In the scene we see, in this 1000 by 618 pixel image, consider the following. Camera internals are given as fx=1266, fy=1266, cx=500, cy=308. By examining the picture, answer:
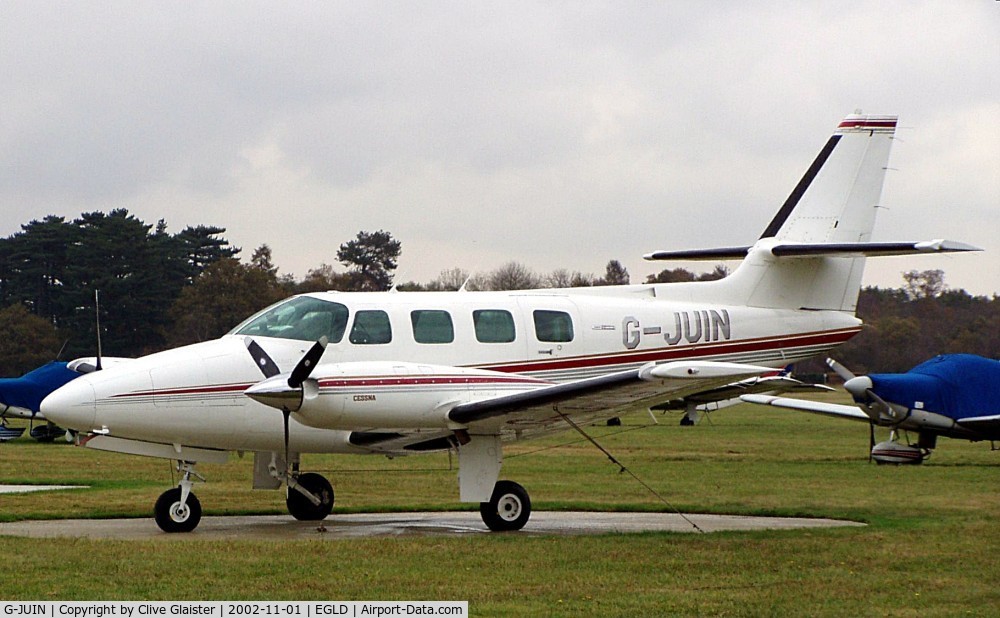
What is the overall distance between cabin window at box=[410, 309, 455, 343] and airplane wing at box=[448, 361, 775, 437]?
1.38 metres

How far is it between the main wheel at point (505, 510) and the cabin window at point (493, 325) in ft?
5.81

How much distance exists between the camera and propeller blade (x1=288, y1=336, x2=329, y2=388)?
12.6 meters

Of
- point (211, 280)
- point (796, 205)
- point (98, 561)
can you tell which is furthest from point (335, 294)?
point (211, 280)

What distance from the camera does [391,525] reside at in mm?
15102

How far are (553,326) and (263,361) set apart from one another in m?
3.53

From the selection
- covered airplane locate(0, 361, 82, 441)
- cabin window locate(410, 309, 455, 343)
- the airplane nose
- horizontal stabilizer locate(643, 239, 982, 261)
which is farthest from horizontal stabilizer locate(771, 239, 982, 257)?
covered airplane locate(0, 361, 82, 441)

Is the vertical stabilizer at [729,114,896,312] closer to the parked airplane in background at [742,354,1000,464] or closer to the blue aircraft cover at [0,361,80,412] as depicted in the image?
the parked airplane in background at [742,354,1000,464]

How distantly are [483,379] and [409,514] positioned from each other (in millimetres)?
3801

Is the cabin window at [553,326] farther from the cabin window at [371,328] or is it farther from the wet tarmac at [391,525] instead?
the wet tarmac at [391,525]

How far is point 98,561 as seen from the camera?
11.1 metres

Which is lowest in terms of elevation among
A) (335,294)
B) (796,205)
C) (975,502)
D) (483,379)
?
(975,502)

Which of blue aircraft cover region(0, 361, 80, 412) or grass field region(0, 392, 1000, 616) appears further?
blue aircraft cover region(0, 361, 80, 412)

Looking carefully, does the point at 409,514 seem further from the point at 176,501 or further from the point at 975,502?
the point at 975,502

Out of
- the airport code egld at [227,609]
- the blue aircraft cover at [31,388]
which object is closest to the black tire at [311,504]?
the airport code egld at [227,609]
